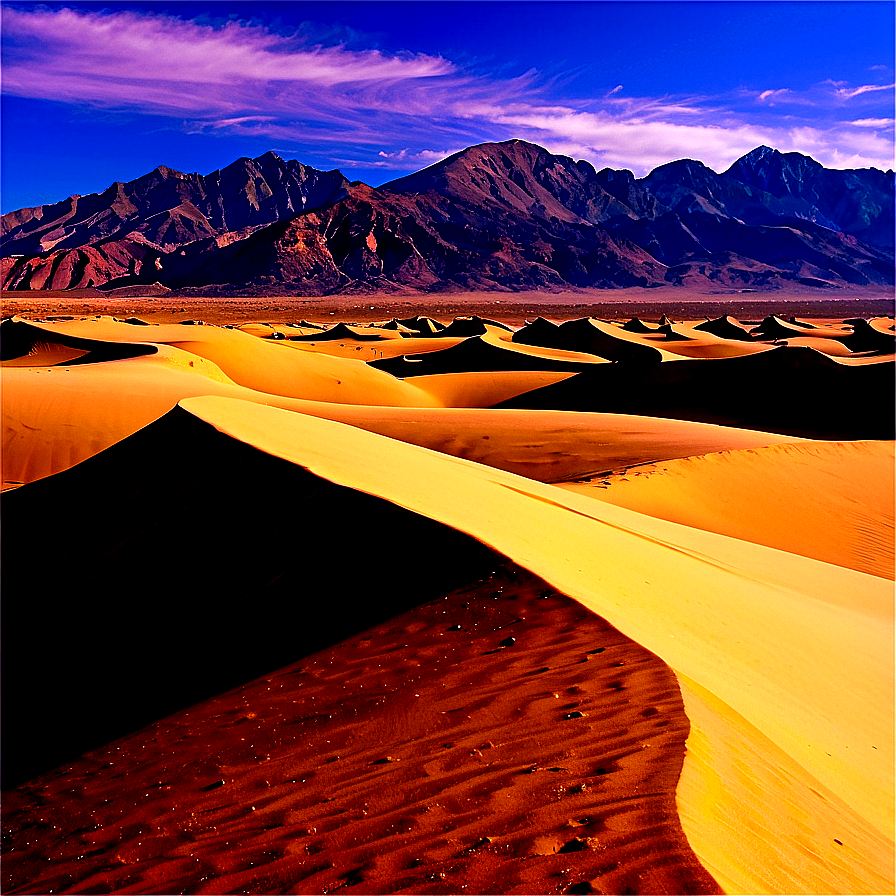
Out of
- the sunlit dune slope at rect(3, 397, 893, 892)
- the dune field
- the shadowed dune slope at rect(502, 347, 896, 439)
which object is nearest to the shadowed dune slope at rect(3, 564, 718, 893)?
the dune field

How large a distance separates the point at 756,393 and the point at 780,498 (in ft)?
51.7

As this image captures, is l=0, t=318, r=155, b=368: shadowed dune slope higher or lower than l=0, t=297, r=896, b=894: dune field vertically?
higher

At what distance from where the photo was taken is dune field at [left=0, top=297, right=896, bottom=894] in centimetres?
296

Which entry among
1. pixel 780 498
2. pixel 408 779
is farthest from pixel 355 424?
pixel 408 779

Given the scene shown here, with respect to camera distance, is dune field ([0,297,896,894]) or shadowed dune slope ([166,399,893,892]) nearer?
dune field ([0,297,896,894])

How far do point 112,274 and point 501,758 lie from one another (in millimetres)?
188923

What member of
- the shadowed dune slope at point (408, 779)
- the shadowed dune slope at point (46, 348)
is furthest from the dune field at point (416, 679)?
the shadowed dune slope at point (46, 348)

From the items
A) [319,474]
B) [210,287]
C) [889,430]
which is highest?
[210,287]

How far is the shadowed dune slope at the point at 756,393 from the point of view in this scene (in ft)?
85.1

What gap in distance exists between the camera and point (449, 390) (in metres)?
31.7

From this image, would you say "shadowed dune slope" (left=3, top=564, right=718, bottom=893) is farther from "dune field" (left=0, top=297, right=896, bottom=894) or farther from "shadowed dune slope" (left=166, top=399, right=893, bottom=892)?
"shadowed dune slope" (left=166, top=399, right=893, bottom=892)

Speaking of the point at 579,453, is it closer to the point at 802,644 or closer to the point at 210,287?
the point at 802,644

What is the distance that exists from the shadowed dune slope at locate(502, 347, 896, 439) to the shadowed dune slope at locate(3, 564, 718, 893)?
23920 mm

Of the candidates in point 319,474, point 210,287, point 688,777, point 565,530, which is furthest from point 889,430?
point 210,287
